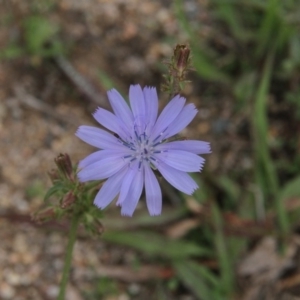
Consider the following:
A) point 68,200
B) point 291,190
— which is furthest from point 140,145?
point 291,190

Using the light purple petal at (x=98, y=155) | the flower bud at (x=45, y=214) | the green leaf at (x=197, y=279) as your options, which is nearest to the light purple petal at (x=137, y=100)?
the light purple petal at (x=98, y=155)

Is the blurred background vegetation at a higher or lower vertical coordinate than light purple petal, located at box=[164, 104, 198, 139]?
higher

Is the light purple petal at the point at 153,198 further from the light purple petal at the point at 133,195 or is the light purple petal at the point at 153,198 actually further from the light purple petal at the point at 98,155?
the light purple petal at the point at 98,155

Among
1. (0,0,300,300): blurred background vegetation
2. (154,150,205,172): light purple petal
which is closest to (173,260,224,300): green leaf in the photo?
(0,0,300,300): blurred background vegetation

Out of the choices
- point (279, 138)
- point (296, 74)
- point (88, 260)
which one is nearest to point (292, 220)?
point (279, 138)

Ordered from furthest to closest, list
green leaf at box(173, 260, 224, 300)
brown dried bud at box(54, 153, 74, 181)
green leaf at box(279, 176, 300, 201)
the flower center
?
1. green leaf at box(279, 176, 300, 201)
2. green leaf at box(173, 260, 224, 300)
3. the flower center
4. brown dried bud at box(54, 153, 74, 181)

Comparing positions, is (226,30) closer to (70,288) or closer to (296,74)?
(296,74)

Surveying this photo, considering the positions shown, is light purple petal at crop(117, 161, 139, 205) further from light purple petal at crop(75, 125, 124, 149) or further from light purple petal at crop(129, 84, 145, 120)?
light purple petal at crop(129, 84, 145, 120)
